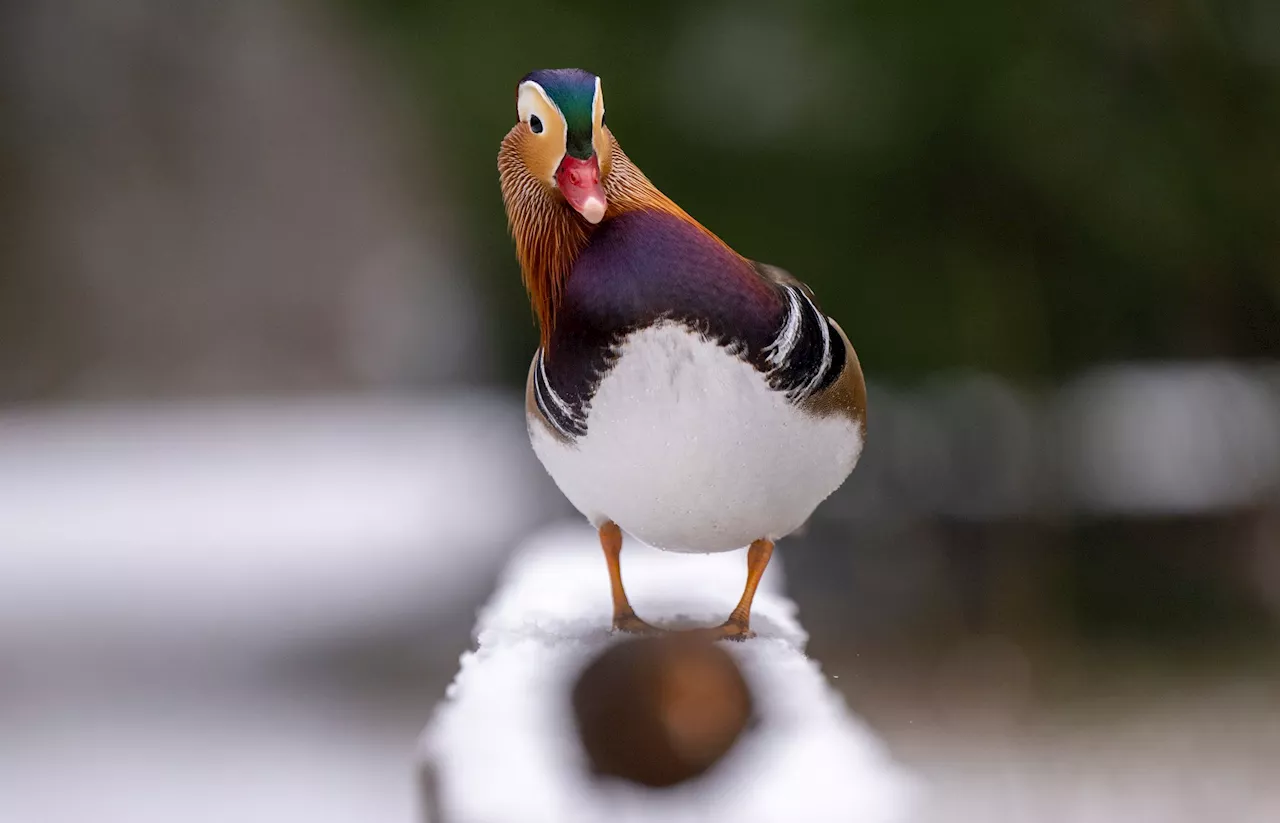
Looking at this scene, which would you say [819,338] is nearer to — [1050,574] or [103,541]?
[1050,574]

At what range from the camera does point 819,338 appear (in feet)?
1.43

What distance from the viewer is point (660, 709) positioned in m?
0.40

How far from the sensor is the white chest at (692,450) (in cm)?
39

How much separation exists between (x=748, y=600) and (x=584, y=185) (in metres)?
0.23

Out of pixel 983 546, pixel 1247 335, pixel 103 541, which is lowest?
pixel 103 541

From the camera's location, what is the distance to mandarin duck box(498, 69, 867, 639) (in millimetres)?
385

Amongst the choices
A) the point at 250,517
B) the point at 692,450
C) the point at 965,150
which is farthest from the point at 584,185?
the point at 250,517

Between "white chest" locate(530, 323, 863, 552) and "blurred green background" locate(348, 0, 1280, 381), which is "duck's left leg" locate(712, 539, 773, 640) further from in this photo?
"blurred green background" locate(348, 0, 1280, 381)

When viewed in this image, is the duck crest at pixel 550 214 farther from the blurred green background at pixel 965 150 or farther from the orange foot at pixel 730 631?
the blurred green background at pixel 965 150

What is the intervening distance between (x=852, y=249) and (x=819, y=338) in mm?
340

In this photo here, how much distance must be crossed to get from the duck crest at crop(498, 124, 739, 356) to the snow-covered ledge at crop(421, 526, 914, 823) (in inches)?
6.1

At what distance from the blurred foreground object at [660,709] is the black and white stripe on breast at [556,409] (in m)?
0.11

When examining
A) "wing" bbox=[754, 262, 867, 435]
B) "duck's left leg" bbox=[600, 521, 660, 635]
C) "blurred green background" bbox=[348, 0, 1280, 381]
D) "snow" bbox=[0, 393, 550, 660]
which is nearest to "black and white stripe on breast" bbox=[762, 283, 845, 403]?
"wing" bbox=[754, 262, 867, 435]

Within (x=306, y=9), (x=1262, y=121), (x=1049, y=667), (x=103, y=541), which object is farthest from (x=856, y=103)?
(x=103, y=541)
